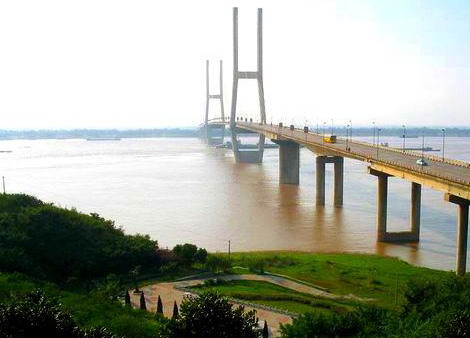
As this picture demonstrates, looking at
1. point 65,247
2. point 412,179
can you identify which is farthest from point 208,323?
point 412,179

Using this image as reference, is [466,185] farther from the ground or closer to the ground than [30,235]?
farther from the ground

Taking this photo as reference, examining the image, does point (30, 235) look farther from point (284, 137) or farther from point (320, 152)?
point (284, 137)

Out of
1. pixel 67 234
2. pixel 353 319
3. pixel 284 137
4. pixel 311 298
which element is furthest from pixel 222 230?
pixel 284 137

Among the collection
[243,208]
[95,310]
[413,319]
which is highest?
[413,319]

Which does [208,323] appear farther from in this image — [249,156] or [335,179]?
[249,156]

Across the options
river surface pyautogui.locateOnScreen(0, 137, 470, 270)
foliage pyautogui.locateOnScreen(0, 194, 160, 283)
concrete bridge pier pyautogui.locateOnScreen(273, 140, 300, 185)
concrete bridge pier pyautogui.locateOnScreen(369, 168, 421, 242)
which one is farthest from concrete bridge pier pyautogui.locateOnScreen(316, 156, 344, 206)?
foliage pyautogui.locateOnScreen(0, 194, 160, 283)

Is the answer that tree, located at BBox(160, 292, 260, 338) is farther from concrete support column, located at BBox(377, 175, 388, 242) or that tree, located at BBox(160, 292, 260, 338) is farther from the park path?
concrete support column, located at BBox(377, 175, 388, 242)
